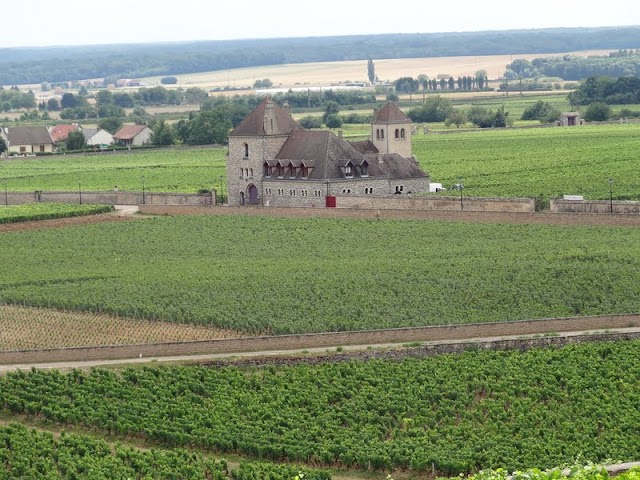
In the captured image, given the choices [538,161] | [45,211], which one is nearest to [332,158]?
[45,211]

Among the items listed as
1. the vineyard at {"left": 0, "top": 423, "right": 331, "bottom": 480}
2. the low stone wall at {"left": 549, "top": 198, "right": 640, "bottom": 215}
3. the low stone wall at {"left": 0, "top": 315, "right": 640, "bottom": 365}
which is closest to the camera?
the vineyard at {"left": 0, "top": 423, "right": 331, "bottom": 480}

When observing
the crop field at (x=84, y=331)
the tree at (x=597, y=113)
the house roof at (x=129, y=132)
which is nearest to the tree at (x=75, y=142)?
the house roof at (x=129, y=132)

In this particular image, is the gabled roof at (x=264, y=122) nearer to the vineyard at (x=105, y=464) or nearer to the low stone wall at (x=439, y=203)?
the low stone wall at (x=439, y=203)

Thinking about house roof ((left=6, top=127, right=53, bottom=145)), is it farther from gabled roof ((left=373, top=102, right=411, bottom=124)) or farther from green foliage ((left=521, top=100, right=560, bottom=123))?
gabled roof ((left=373, top=102, right=411, bottom=124))

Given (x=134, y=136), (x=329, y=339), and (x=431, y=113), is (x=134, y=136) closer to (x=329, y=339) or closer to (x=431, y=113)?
(x=431, y=113)

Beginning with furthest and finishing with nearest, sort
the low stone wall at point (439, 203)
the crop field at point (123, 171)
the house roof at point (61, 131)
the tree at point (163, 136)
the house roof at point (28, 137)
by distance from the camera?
the house roof at point (61, 131), the house roof at point (28, 137), the tree at point (163, 136), the crop field at point (123, 171), the low stone wall at point (439, 203)

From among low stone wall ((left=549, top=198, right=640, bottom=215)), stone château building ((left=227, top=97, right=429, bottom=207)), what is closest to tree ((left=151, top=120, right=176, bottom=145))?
stone château building ((left=227, top=97, right=429, bottom=207))

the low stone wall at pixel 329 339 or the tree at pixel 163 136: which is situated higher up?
the low stone wall at pixel 329 339

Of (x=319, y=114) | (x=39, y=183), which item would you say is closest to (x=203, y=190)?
(x=39, y=183)
